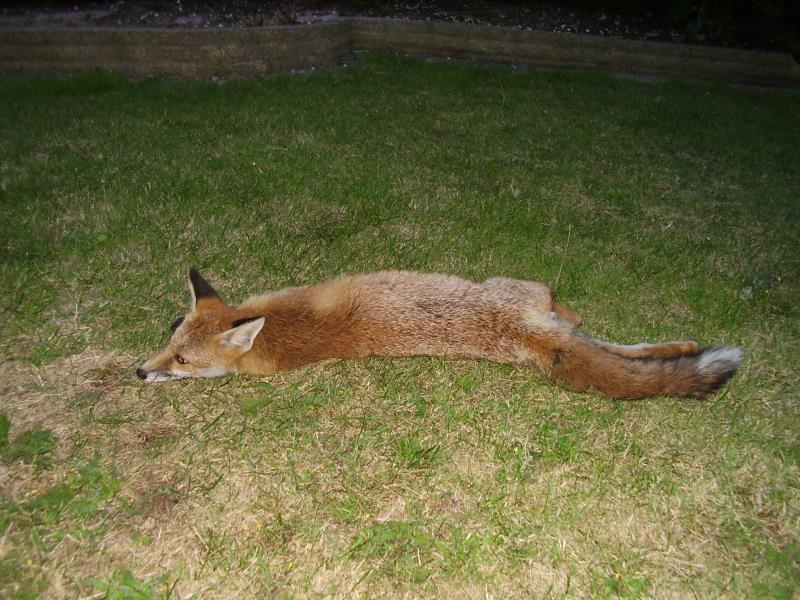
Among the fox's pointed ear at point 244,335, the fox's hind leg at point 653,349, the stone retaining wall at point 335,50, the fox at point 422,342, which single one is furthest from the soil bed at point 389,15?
the fox's hind leg at point 653,349

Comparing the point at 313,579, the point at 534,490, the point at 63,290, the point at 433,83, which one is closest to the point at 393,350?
the point at 534,490

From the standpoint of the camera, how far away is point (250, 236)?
17.4ft

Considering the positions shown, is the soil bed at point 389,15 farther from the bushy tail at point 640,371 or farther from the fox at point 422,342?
the bushy tail at point 640,371

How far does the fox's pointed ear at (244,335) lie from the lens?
3.55 m

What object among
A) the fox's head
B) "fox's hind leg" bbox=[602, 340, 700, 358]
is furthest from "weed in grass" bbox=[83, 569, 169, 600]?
"fox's hind leg" bbox=[602, 340, 700, 358]

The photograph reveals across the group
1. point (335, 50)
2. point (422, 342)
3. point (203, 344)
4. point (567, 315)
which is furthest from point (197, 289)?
point (335, 50)

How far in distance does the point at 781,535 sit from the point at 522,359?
164 centimetres

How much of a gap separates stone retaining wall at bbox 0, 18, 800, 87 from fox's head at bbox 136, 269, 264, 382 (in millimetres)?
6935

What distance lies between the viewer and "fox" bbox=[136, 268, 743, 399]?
3574mm

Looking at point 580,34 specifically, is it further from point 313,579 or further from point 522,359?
point 313,579

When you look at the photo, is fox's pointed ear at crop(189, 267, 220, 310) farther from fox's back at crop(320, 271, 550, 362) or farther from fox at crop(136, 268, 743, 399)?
fox's back at crop(320, 271, 550, 362)

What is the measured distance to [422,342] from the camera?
3.79 metres

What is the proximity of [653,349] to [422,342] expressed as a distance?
1593 mm

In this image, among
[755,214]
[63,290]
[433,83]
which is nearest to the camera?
[63,290]
